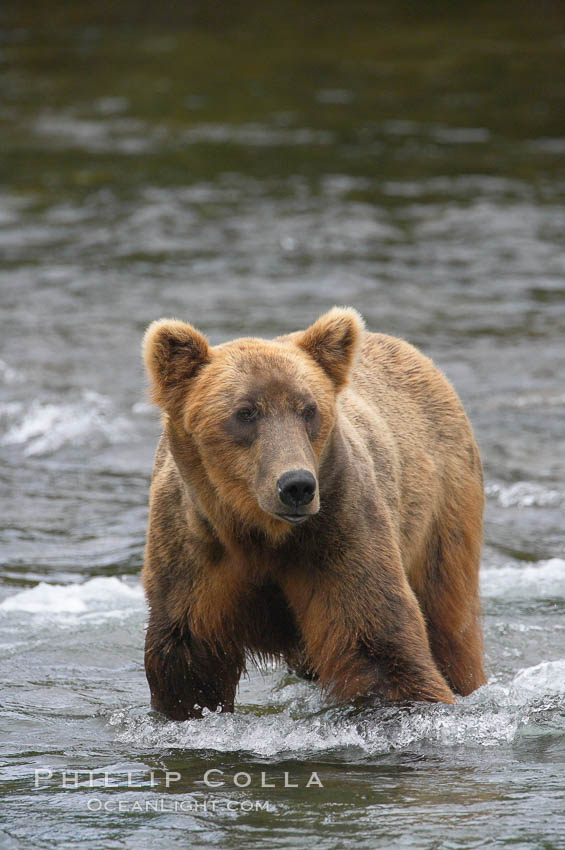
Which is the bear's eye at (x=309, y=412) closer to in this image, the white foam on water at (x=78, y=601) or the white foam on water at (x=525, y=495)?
the white foam on water at (x=78, y=601)

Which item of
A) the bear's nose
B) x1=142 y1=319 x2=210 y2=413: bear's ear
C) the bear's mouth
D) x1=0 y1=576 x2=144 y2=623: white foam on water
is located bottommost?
x1=0 y1=576 x2=144 y2=623: white foam on water

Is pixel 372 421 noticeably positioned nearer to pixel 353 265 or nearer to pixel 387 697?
pixel 387 697

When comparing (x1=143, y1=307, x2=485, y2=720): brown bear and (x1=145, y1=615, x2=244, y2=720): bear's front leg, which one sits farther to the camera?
(x1=145, y1=615, x2=244, y2=720): bear's front leg

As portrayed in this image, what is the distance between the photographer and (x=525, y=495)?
32.5 ft

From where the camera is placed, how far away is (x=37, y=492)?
1005 centimetres

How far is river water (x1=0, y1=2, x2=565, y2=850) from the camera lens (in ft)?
16.3

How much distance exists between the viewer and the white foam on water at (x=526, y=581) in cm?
814

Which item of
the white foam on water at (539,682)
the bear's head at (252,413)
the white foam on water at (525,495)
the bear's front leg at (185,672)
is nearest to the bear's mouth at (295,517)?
the bear's head at (252,413)

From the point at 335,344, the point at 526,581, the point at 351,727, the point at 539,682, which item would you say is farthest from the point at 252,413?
the point at 526,581

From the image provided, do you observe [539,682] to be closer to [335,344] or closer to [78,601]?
[335,344]

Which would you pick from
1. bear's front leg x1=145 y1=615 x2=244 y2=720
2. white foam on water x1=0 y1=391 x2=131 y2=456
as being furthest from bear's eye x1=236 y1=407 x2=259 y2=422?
white foam on water x1=0 y1=391 x2=131 y2=456

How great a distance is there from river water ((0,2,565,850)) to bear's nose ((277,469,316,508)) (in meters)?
1.04

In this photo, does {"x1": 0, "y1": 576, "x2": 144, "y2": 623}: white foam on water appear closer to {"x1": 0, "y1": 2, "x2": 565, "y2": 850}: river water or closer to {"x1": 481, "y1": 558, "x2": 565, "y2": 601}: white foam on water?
{"x1": 0, "y1": 2, "x2": 565, "y2": 850}: river water

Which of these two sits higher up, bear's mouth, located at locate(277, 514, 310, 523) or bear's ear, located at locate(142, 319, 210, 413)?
bear's ear, located at locate(142, 319, 210, 413)
